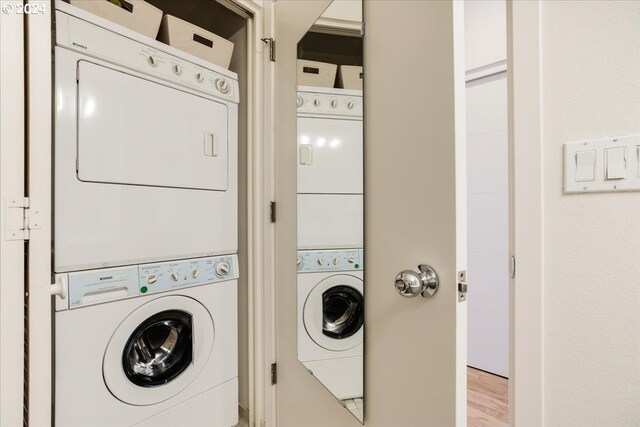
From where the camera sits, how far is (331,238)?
108 cm

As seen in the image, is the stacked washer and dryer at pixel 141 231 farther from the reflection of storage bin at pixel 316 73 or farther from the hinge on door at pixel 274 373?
the reflection of storage bin at pixel 316 73

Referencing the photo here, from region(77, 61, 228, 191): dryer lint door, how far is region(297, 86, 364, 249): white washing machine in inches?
18.8

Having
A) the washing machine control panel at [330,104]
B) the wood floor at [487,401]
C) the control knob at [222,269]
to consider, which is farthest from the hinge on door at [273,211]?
the wood floor at [487,401]

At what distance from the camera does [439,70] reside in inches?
25.7

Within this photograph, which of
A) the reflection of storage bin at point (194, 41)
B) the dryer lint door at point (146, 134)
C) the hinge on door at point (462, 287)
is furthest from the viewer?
the reflection of storage bin at point (194, 41)

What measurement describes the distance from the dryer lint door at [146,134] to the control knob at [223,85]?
0.08m

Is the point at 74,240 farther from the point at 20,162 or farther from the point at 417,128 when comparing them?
the point at 417,128

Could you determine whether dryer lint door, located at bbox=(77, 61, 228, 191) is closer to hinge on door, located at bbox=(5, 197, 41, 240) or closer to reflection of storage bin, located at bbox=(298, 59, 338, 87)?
hinge on door, located at bbox=(5, 197, 41, 240)

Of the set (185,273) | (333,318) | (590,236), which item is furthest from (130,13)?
(590,236)

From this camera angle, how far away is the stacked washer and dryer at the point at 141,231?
100 centimetres

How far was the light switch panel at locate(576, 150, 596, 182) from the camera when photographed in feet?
2.39

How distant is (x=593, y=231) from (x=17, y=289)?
62.8 inches

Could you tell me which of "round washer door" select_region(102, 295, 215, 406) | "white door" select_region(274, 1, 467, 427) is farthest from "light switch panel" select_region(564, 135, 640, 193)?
"round washer door" select_region(102, 295, 215, 406)

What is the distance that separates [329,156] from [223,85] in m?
0.77
